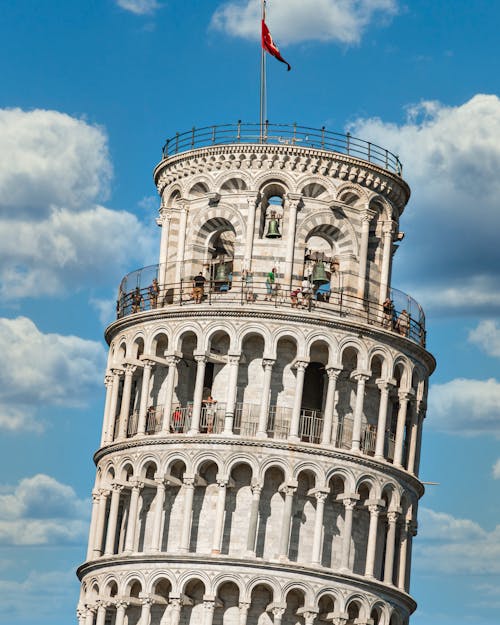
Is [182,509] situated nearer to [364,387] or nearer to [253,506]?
[253,506]

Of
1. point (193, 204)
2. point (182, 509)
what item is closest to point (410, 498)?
point (182, 509)

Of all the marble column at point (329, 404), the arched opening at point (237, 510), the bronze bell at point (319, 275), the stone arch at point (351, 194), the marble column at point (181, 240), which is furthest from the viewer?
the marble column at point (181, 240)

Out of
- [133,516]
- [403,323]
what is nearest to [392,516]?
[403,323]

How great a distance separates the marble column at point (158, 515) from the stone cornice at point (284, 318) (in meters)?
8.59

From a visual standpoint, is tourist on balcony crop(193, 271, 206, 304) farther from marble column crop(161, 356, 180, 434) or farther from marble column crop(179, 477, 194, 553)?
marble column crop(179, 477, 194, 553)

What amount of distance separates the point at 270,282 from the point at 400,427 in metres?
9.99

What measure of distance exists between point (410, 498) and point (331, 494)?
550cm

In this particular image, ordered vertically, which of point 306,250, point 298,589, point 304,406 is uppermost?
point 306,250

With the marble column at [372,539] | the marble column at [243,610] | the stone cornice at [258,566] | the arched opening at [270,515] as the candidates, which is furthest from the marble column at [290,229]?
the marble column at [243,610]

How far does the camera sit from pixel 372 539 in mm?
104938

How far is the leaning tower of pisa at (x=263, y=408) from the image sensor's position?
103 m

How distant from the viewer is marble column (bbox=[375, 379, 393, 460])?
348 feet

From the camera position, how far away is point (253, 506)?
10312 cm

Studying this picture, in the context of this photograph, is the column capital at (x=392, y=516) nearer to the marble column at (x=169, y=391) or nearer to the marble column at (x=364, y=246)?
the marble column at (x=364, y=246)
